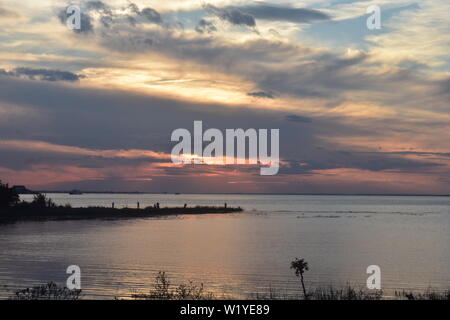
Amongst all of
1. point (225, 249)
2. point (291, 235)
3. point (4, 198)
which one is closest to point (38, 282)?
point (225, 249)

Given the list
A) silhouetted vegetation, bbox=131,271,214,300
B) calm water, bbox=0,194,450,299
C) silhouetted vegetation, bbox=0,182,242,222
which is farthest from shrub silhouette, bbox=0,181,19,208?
silhouetted vegetation, bbox=131,271,214,300

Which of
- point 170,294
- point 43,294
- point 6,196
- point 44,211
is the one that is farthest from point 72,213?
point 170,294

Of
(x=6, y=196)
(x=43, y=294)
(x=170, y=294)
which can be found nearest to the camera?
(x=43, y=294)

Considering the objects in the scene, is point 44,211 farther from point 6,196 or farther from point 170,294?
point 170,294

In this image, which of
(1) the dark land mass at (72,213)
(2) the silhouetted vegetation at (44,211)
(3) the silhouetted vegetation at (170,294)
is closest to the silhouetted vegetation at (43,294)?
(3) the silhouetted vegetation at (170,294)

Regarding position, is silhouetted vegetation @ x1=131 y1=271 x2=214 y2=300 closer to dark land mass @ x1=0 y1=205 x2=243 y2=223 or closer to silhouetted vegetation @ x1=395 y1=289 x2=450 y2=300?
A: silhouetted vegetation @ x1=395 y1=289 x2=450 y2=300

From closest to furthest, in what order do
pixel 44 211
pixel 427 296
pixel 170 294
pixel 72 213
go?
pixel 170 294 < pixel 427 296 < pixel 44 211 < pixel 72 213

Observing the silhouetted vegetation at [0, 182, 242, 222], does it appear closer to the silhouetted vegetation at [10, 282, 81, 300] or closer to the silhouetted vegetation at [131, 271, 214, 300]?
the silhouetted vegetation at [131, 271, 214, 300]

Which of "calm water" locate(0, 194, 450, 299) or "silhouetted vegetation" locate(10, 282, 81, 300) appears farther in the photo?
"calm water" locate(0, 194, 450, 299)

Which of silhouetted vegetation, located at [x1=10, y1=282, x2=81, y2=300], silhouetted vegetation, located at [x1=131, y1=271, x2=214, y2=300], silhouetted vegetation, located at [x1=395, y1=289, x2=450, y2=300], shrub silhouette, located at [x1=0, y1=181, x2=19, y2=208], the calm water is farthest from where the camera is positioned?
shrub silhouette, located at [x1=0, y1=181, x2=19, y2=208]

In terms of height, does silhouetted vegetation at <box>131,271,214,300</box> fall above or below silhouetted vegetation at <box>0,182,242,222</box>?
below

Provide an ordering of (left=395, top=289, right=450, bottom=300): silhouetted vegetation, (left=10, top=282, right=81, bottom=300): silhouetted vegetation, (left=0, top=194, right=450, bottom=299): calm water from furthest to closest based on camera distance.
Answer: (left=0, top=194, right=450, bottom=299): calm water < (left=395, top=289, right=450, bottom=300): silhouetted vegetation < (left=10, top=282, right=81, bottom=300): silhouetted vegetation
